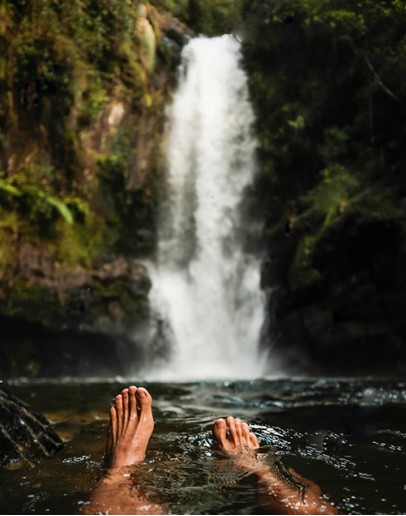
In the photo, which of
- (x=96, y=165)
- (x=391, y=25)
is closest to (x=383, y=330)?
(x=391, y=25)

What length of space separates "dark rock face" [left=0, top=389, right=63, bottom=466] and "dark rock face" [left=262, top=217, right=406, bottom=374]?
6393 millimetres

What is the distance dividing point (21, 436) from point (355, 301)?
6803 millimetres

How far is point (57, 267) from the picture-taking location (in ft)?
33.6

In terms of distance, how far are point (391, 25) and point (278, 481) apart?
9654mm

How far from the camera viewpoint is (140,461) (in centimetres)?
292

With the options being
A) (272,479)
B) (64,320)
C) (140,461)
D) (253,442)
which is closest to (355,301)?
(64,320)

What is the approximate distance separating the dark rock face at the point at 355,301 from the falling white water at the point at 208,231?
4.53 ft

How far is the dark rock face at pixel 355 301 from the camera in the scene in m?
8.71

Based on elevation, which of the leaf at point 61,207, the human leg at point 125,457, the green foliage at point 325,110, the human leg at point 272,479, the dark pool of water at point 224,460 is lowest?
the dark pool of water at point 224,460

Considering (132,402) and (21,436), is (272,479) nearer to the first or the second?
(132,402)

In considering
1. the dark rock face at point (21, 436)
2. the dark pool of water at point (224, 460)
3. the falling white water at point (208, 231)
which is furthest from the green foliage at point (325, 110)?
the dark rock face at point (21, 436)

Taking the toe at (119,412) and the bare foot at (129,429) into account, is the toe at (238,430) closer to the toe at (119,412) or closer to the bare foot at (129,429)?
the bare foot at (129,429)

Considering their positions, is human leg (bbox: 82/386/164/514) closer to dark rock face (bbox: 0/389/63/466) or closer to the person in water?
the person in water

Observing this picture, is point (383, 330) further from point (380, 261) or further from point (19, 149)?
point (19, 149)
